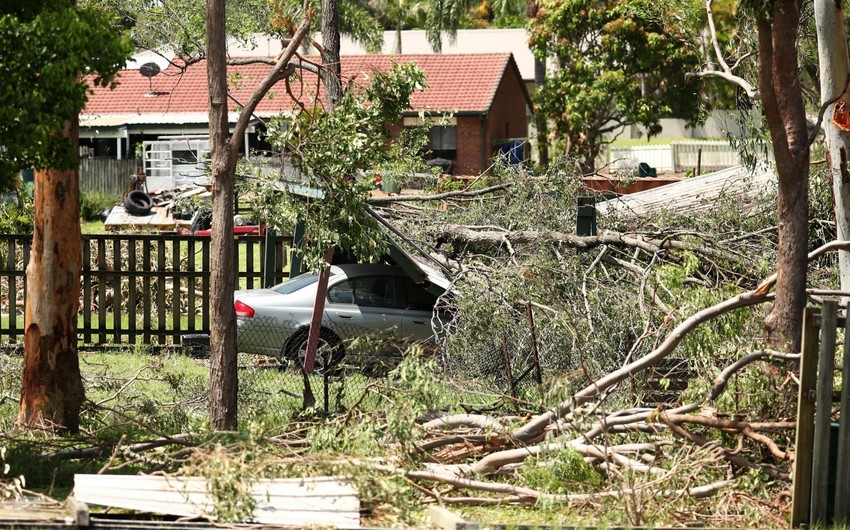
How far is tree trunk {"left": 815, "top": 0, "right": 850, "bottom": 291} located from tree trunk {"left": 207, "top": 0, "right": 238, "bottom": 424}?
732 centimetres

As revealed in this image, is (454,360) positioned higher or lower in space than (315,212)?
lower

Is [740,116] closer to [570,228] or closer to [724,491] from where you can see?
[570,228]

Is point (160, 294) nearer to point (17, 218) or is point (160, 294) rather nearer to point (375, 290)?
point (375, 290)

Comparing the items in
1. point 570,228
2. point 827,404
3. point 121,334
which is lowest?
point 121,334

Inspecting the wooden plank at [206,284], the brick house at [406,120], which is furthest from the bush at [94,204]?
the wooden plank at [206,284]

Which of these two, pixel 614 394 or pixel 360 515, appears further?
pixel 614 394

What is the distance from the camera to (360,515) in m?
7.04

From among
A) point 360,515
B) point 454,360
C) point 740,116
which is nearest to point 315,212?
point 454,360

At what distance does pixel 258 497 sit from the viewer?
6938mm

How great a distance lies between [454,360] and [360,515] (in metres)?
3.68

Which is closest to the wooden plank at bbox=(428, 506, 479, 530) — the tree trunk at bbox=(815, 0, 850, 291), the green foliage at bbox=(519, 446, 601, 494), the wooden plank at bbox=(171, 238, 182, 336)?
the green foliage at bbox=(519, 446, 601, 494)

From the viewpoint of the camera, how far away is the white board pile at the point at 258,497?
6777mm

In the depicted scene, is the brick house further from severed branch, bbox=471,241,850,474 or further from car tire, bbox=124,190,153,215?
severed branch, bbox=471,241,850,474

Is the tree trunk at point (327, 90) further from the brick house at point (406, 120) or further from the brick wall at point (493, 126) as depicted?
the brick house at point (406, 120)
